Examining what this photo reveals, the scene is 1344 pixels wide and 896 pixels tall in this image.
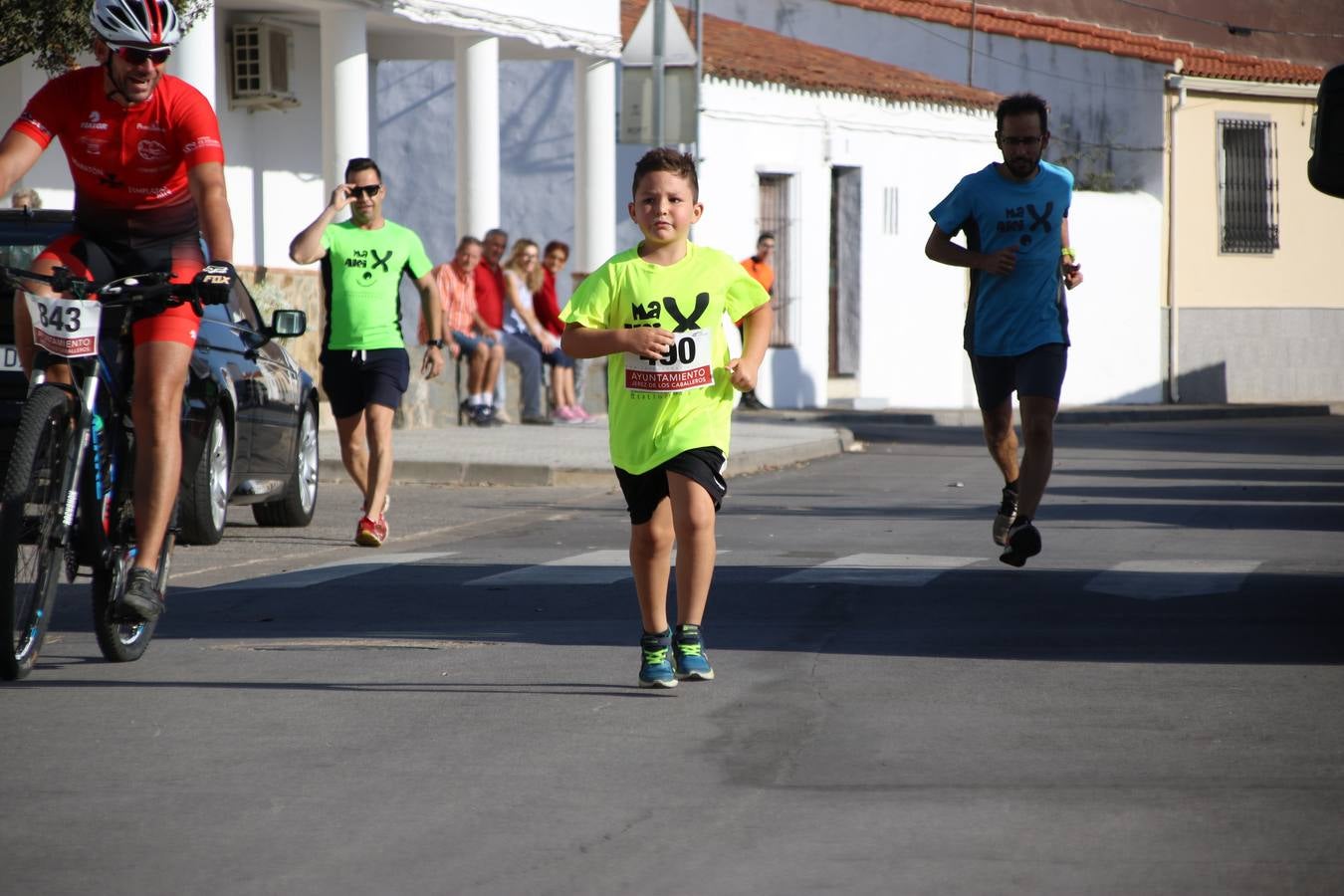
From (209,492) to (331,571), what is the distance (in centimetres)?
106

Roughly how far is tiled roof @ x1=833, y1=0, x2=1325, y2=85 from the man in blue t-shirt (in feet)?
82.0

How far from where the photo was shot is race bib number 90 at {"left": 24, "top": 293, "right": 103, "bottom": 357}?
6688mm

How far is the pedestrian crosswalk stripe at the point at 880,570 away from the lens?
31.8 ft

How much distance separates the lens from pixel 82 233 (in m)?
7.12

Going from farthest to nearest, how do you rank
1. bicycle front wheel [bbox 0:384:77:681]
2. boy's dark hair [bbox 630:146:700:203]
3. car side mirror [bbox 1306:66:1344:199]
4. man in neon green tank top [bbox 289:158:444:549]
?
man in neon green tank top [bbox 289:158:444:549] → car side mirror [bbox 1306:66:1344:199] → boy's dark hair [bbox 630:146:700:203] → bicycle front wheel [bbox 0:384:77:681]

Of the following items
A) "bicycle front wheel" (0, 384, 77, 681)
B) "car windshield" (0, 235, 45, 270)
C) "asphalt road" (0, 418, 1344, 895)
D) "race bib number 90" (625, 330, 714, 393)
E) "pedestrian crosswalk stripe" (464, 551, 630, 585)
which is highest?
"car windshield" (0, 235, 45, 270)

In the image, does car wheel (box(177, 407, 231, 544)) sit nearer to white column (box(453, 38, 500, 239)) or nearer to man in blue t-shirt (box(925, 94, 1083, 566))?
man in blue t-shirt (box(925, 94, 1083, 566))

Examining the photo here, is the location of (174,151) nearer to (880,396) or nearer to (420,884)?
(420,884)

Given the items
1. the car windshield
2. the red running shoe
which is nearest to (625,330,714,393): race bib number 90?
the car windshield

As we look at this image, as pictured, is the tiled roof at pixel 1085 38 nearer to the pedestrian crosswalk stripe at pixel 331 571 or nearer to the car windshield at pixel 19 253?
the pedestrian crosswalk stripe at pixel 331 571

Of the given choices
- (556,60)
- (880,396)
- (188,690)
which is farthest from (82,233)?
(880,396)

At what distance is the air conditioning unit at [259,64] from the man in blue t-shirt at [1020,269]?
12955mm

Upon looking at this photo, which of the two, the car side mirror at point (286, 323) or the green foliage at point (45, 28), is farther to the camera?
the green foliage at point (45, 28)

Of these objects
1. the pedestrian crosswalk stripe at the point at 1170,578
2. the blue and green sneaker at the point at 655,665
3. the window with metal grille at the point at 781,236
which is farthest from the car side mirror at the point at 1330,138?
the window with metal grille at the point at 781,236
